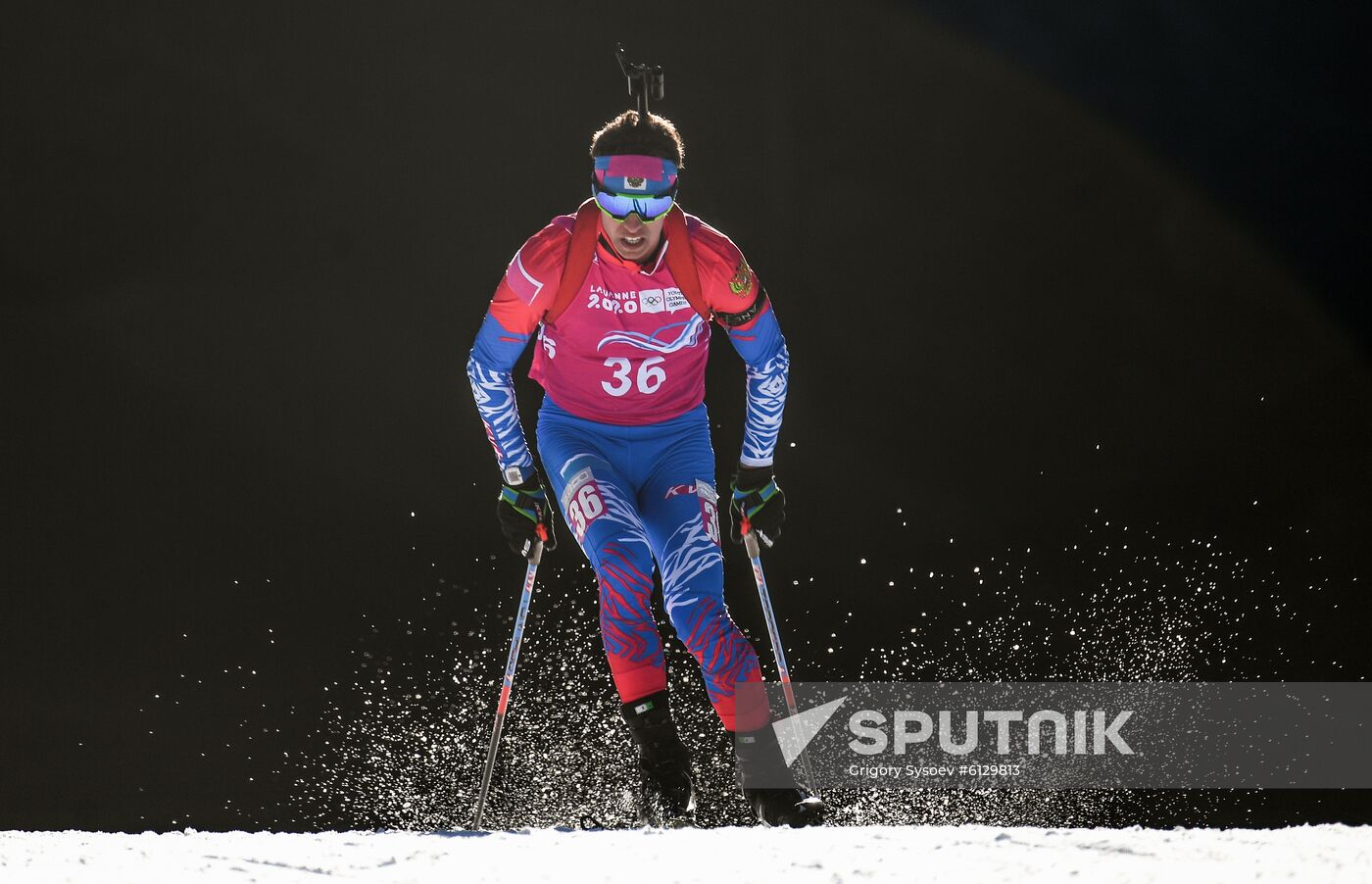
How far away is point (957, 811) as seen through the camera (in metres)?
4.99

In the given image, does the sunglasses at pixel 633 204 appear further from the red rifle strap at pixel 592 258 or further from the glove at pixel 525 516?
the glove at pixel 525 516

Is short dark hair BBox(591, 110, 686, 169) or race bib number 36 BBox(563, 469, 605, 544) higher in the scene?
short dark hair BBox(591, 110, 686, 169)

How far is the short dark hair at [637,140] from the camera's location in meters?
3.49

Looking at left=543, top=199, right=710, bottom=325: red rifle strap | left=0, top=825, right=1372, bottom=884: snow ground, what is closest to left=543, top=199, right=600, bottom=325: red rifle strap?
left=543, top=199, right=710, bottom=325: red rifle strap

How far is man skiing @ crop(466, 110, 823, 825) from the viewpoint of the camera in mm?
3355

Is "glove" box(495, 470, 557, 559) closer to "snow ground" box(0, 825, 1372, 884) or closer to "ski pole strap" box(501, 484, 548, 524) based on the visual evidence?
"ski pole strap" box(501, 484, 548, 524)

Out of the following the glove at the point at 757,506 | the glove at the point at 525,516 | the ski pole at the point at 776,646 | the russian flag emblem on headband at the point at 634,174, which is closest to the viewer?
the russian flag emblem on headband at the point at 634,174

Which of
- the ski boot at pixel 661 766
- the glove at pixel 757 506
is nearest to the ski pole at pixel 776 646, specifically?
the glove at pixel 757 506

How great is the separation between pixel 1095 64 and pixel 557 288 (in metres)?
3.71

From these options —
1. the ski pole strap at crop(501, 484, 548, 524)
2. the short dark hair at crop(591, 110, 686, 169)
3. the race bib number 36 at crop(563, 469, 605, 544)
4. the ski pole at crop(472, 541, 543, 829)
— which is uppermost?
the short dark hair at crop(591, 110, 686, 169)

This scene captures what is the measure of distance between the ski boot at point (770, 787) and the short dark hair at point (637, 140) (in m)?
1.53

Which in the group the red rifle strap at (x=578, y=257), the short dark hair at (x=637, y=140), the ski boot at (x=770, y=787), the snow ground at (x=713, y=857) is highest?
the short dark hair at (x=637, y=140)

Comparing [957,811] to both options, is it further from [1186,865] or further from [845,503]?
[1186,865]

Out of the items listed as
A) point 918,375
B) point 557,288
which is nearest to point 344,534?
point 918,375
